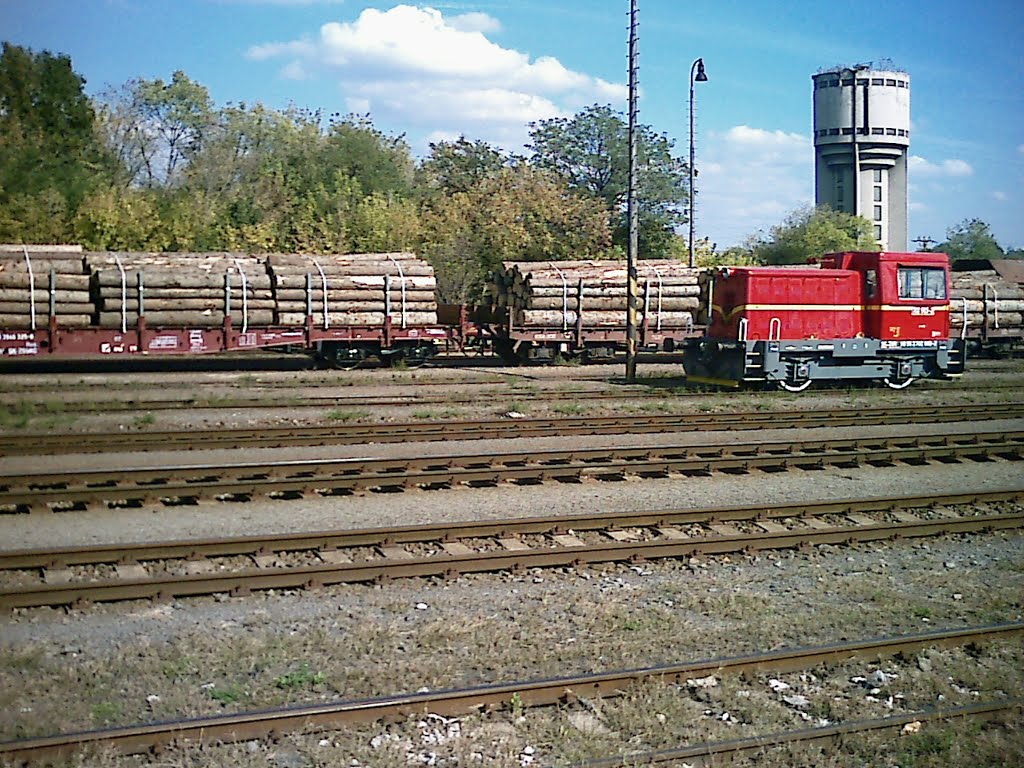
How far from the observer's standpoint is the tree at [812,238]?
5409 centimetres

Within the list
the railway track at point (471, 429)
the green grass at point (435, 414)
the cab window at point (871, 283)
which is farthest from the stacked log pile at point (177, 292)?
the cab window at point (871, 283)

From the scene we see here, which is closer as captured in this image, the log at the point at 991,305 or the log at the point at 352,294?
the log at the point at 352,294

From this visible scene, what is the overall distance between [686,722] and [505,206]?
120ft

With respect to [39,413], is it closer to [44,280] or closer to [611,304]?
[44,280]

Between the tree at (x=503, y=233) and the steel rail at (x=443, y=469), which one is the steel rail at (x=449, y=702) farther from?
the tree at (x=503, y=233)

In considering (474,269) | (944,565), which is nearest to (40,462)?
(944,565)

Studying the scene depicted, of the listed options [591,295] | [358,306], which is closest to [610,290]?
[591,295]

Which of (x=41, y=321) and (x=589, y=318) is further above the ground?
(x=589, y=318)

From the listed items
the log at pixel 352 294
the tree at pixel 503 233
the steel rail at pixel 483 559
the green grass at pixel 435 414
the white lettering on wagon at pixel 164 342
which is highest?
the tree at pixel 503 233

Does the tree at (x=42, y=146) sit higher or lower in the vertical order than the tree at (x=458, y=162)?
lower

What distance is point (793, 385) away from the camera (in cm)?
2233

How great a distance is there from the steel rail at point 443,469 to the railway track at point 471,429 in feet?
7.00

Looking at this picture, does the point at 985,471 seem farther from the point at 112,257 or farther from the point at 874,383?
the point at 112,257

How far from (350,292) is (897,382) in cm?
1347
